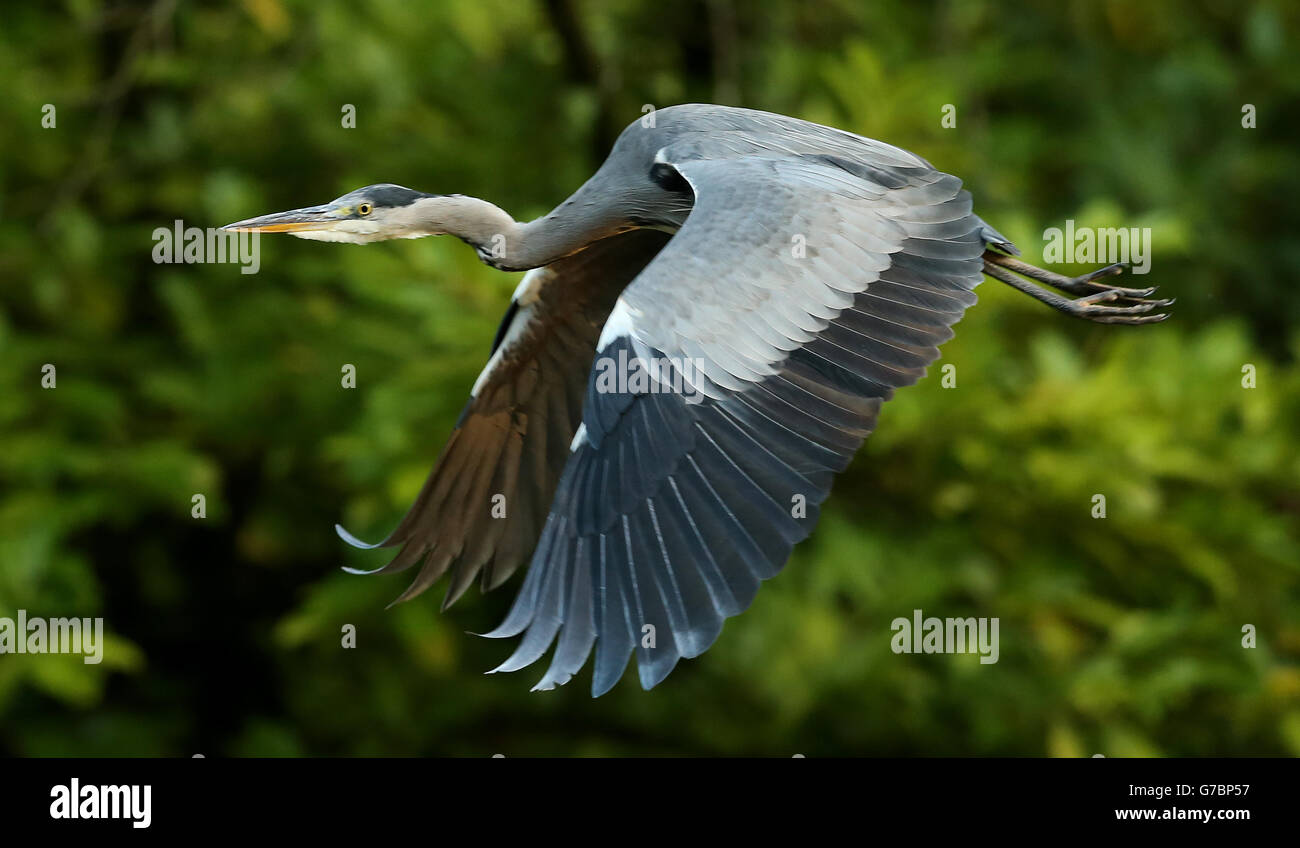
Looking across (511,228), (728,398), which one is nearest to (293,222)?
(511,228)

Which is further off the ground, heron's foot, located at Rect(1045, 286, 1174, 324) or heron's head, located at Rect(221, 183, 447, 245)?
heron's head, located at Rect(221, 183, 447, 245)

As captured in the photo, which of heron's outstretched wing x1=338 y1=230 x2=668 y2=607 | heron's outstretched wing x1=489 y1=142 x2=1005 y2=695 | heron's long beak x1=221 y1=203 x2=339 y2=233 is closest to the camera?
heron's outstretched wing x1=489 y1=142 x2=1005 y2=695

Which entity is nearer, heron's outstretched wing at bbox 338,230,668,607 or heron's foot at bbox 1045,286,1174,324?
heron's foot at bbox 1045,286,1174,324

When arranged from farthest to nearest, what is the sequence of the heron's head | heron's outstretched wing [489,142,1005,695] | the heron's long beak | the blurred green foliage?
the blurred green foliage, the heron's head, the heron's long beak, heron's outstretched wing [489,142,1005,695]

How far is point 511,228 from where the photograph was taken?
517 cm

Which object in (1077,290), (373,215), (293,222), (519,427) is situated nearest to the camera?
(293,222)

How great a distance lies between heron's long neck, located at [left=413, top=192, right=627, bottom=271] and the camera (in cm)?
512

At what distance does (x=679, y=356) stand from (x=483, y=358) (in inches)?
141

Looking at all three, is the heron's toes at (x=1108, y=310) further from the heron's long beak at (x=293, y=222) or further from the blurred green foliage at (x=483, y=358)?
the blurred green foliage at (x=483, y=358)

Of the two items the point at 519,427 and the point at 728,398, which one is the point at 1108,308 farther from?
the point at 519,427

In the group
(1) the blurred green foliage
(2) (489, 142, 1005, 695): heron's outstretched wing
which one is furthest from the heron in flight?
(1) the blurred green foliage

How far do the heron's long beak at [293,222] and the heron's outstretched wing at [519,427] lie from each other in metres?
0.74

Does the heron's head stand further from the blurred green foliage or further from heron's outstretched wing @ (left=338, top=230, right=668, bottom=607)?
the blurred green foliage
